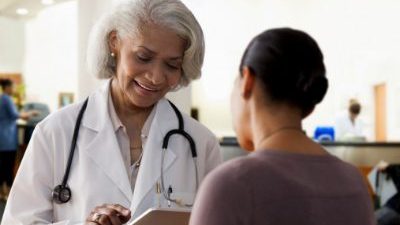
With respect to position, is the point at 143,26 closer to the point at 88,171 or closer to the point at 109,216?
the point at 88,171

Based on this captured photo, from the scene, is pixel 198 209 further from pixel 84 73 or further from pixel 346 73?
pixel 346 73

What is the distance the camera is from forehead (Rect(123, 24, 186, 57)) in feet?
5.05

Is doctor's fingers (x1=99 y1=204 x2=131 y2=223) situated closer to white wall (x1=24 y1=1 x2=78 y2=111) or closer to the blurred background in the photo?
the blurred background

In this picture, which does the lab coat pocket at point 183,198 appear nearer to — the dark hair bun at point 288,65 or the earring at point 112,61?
the earring at point 112,61

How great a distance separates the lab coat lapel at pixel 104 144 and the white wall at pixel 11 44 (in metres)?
9.75

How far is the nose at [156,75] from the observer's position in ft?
5.05

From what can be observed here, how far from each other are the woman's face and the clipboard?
0.43 meters

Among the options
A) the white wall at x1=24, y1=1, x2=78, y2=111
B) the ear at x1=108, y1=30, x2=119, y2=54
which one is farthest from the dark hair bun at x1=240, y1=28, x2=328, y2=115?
the white wall at x1=24, y1=1, x2=78, y2=111

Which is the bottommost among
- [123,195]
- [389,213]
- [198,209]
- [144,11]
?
[389,213]

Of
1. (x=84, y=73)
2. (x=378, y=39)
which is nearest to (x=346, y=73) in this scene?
(x=378, y=39)

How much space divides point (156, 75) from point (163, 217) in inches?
17.7

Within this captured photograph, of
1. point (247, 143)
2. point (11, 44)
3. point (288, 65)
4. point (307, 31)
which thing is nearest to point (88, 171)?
point (247, 143)

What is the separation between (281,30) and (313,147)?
0.19 m

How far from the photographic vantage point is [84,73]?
330 centimetres
